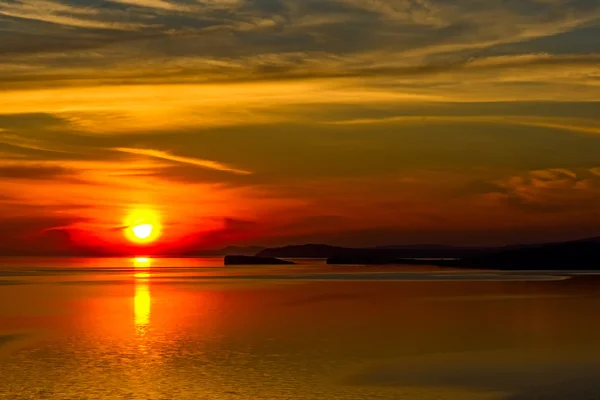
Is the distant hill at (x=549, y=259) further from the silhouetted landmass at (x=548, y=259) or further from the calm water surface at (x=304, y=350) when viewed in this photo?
the calm water surface at (x=304, y=350)

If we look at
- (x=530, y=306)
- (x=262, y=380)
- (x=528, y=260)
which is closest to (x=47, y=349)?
(x=262, y=380)

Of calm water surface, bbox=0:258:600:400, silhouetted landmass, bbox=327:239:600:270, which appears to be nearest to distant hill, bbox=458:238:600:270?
silhouetted landmass, bbox=327:239:600:270

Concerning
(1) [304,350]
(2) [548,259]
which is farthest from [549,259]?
(1) [304,350]

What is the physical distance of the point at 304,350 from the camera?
3084 centimetres

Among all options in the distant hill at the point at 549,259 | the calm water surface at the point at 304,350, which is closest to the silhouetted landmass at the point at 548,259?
the distant hill at the point at 549,259

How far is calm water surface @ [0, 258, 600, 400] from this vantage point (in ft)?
76.8

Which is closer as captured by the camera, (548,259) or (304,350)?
(304,350)

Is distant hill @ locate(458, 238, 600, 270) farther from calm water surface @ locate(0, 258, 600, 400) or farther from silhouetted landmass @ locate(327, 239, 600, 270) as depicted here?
calm water surface @ locate(0, 258, 600, 400)

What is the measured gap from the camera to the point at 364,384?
24.2 meters

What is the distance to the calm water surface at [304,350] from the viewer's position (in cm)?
2342

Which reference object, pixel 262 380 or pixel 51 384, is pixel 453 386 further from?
pixel 51 384

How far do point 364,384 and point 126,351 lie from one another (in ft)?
34.1

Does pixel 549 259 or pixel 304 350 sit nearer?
pixel 304 350

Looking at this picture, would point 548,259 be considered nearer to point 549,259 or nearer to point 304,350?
point 549,259
